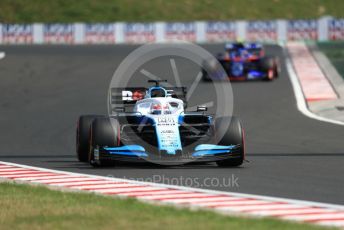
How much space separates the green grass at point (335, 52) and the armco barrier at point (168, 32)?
18.9 feet

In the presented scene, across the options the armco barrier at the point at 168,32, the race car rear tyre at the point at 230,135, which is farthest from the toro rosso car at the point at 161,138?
the armco barrier at the point at 168,32

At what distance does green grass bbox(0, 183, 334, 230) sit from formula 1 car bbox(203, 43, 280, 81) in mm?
24374

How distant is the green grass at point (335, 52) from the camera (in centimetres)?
4167

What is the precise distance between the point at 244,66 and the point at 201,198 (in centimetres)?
2488

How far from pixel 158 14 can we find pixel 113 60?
31.2 m

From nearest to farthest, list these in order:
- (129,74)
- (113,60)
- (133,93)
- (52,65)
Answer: (133,93), (129,74), (52,65), (113,60)

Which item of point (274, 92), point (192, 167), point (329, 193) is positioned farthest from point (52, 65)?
point (329, 193)

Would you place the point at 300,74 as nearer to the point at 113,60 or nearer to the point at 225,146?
the point at 113,60

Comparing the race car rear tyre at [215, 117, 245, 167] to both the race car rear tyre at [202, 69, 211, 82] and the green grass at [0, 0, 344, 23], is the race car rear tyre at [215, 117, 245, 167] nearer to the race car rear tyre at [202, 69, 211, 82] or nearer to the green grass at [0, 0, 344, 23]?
the race car rear tyre at [202, 69, 211, 82]

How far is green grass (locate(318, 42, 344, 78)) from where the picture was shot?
4167 centimetres

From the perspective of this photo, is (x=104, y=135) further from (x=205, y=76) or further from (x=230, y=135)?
(x=205, y=76)

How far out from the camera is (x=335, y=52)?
50.1 metres

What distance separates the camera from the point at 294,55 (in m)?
49.3

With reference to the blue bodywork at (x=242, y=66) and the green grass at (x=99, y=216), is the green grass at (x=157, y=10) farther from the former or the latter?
the green grass at (x=99, y=216)
